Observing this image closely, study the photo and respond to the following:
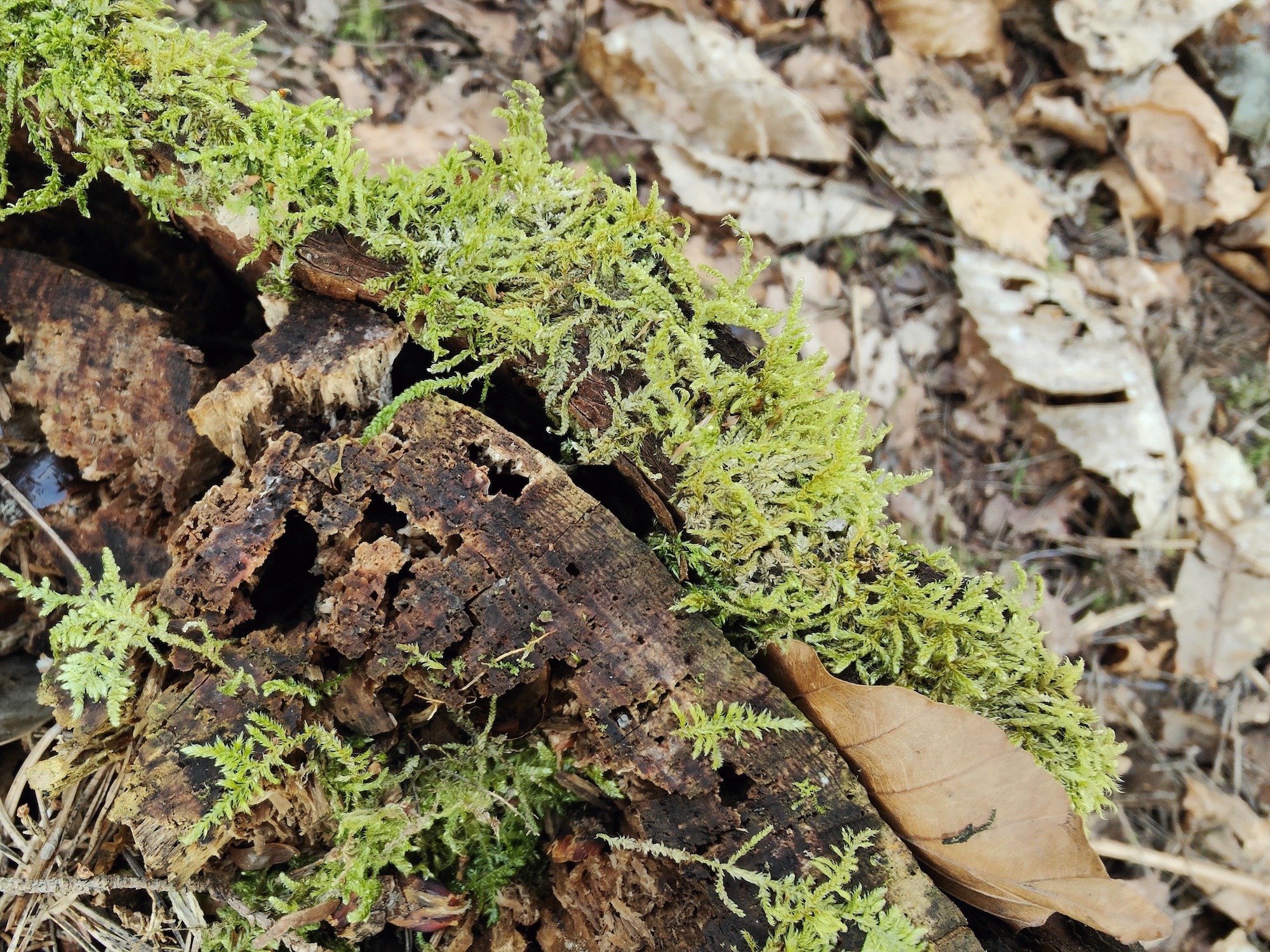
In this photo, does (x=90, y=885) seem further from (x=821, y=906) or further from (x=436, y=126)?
(x=436, y=126)

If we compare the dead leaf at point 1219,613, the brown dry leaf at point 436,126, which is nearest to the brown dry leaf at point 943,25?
the brown dry leaf at point 436,126

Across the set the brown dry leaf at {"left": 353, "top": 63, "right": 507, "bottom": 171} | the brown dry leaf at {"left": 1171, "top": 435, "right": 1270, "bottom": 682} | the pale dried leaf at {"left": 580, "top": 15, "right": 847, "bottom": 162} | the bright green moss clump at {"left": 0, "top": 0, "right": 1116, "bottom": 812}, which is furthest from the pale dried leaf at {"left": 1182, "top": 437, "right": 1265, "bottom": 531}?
the brown dry leaf at {"left": 353, "top": 63, "right": 507, "bottom": 171}

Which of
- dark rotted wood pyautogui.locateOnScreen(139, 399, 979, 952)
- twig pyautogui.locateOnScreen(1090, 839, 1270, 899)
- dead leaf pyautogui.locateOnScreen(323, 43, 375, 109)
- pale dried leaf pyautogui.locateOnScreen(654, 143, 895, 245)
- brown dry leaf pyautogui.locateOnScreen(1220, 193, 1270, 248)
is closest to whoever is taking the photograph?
dark rotted wood pyautogui.locateOnScreen(139, 399, 979, 952)

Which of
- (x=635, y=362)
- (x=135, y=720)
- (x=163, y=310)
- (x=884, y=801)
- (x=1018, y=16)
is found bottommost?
(x=135, y=720)

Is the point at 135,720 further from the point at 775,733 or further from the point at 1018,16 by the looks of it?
the point at 1018,16

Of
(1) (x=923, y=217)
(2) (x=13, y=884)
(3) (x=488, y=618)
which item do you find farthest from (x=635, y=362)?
(1) (x=923, y=217)

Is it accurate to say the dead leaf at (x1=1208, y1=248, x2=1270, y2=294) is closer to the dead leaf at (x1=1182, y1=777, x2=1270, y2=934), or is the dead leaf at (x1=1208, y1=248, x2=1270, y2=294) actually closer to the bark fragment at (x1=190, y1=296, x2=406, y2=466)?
the dead leaf at (x1=1182, y1=777, x2=1270, y2=934)
